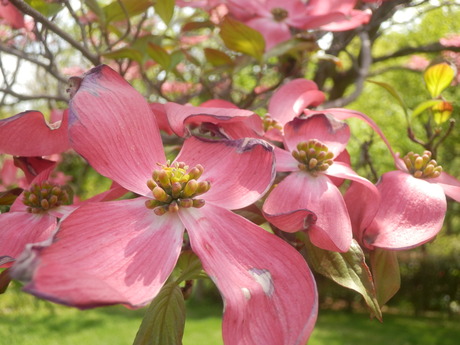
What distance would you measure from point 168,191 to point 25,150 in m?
0.13

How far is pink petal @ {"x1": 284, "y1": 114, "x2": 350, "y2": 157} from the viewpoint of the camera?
1.58ft

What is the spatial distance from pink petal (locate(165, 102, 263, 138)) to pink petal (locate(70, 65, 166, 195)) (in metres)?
0.02

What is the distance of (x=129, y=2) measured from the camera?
2.36ft

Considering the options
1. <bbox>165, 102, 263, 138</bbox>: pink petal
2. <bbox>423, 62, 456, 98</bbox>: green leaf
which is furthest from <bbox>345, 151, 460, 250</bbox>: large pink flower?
<bbox>423, 62, 456, 98</bbox>: green leaf

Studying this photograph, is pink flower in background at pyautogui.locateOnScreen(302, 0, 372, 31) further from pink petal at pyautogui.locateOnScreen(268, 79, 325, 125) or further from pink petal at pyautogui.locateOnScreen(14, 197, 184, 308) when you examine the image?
pink petal at pyautogui.locateOnScreen(14, 197, 184, 308)

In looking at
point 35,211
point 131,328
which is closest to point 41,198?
point 35,211

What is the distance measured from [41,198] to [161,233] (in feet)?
0.43

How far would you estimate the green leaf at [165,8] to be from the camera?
693 millimetres

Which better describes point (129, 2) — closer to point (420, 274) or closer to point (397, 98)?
point (397, 98)

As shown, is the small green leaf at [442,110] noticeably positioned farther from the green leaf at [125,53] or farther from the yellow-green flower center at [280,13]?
the green leaf at [125,53]

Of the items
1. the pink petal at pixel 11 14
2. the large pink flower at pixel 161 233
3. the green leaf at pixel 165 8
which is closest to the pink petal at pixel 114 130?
the large pink flower at pixel 161 233

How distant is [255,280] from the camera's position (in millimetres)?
323

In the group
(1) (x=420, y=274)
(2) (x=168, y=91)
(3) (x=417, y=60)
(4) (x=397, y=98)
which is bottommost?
(1) (x=420, y=274)

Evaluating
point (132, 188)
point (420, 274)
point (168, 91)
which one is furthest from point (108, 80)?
point (420, 274)
